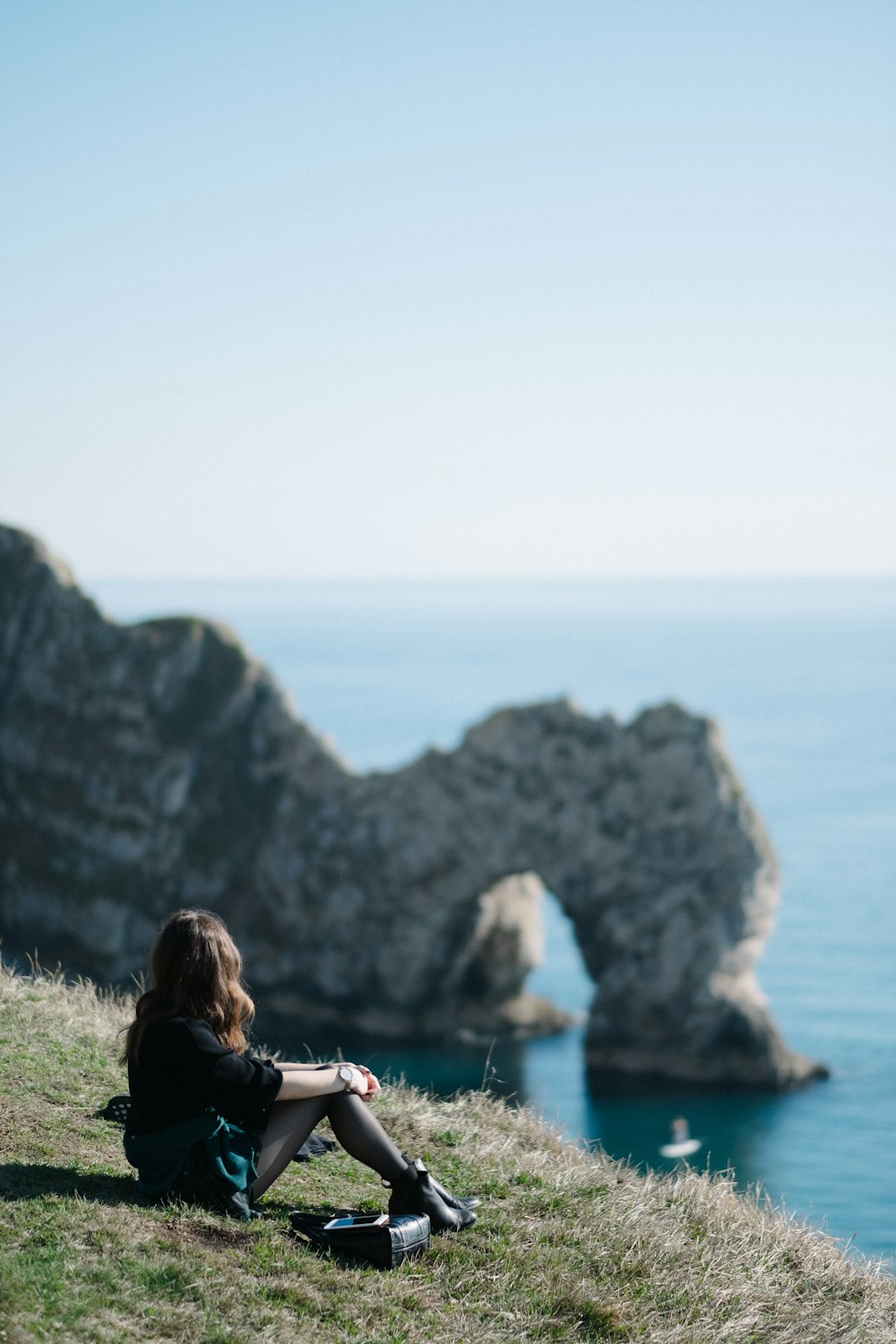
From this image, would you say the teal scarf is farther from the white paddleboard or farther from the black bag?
the white paddleboard

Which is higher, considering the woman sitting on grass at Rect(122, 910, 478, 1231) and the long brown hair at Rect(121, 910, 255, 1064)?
the long brown hair at Rect(121, 910, 255, 1064)

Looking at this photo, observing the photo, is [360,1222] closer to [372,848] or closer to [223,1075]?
[223,1075]

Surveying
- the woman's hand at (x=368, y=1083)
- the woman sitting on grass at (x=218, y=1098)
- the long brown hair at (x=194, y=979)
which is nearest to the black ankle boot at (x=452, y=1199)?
the woman sitting on grass at (x=218, y=1098)

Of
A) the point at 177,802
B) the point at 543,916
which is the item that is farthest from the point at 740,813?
the point at 543,916

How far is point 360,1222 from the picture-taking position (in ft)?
30.8

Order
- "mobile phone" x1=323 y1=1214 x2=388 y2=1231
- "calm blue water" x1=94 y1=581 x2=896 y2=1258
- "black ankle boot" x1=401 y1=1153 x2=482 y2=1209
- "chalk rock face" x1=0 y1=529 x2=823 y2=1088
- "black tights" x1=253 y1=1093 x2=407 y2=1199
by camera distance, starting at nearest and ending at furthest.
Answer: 1. "mobile phone" x1=323 y1=1214 x2=388 y2=1231
2. "black tights" x1=253 y1=1093 x2=407 y2=1199
3. "black ankle boot" x1=401 y1=1153 x2=482 y2=1209
4. "calm blue water" x1=94 y1=581 x2=896 y2=1258
5. "chalk rock face" x1=0 y1=529 x2=823 y2=1088

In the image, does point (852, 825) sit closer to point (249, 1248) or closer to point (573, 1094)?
point (573, 1094)

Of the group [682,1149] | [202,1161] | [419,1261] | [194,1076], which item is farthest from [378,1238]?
[682,1149]

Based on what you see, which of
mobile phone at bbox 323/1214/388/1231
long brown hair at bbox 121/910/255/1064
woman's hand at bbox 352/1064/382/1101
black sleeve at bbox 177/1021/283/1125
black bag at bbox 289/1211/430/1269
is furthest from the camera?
woman's hand at bbox 352/1064/382/1101

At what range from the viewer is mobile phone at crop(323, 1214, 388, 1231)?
30.7 ft

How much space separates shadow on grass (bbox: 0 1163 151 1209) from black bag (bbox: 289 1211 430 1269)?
1.28 meters

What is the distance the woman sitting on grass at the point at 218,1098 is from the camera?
9.10 m

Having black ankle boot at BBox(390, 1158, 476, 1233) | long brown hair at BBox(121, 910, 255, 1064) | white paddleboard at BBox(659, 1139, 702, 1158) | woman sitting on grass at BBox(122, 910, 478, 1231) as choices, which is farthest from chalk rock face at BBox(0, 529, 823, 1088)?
long brown hair at BBox(121, 910, 255, 1064)

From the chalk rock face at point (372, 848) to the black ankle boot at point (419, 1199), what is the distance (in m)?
39.2
